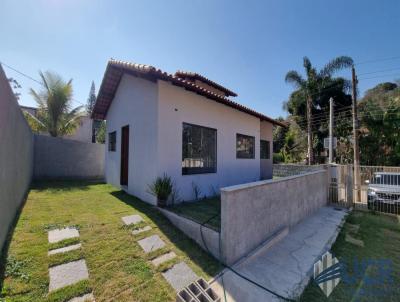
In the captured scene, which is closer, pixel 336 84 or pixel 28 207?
pixel 28 207

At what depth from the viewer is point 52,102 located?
13.8 meters

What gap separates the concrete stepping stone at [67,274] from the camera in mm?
2911

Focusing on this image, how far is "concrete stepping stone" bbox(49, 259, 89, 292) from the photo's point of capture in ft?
9.55

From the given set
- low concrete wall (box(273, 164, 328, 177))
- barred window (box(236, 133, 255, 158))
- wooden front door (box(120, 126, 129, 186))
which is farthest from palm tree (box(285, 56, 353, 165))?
wooden front door (box(120, 126, 129, 186))

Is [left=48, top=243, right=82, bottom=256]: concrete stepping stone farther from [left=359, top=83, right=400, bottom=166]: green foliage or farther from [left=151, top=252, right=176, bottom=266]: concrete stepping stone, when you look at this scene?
[left=359, top=83, right=400, bottom=166]: green foliage

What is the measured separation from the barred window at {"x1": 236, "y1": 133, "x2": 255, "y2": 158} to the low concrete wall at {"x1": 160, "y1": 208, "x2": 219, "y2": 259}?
5.81 m

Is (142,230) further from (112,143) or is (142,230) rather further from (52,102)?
(52,102)

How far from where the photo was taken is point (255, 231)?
459 centimetres

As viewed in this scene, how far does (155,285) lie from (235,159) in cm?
758

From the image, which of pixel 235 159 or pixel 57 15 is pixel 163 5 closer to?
pixel 57 15

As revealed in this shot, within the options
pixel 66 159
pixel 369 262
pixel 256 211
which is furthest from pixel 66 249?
pixel 66 159

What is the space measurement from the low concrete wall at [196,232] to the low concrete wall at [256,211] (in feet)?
0.86

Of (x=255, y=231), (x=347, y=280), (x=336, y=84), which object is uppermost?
(x=336, y=84)

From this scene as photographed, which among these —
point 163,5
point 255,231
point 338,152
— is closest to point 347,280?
point 255,231
